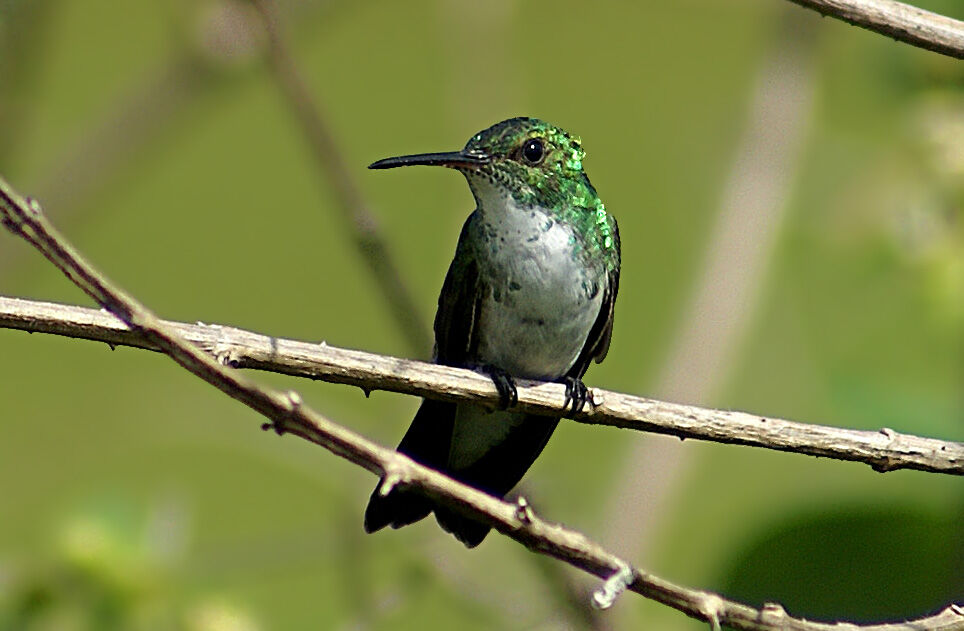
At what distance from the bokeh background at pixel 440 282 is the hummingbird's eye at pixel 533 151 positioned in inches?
14.3

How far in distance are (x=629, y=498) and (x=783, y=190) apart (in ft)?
3.48

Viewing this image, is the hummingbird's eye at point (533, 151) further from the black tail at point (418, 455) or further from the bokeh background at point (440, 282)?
the black tail at point (418, 455)

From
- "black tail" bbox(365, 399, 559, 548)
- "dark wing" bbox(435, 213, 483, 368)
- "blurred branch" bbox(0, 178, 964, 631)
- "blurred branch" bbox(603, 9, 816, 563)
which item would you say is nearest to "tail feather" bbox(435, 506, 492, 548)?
"black tail" bbox(365, 399, 559, 548)

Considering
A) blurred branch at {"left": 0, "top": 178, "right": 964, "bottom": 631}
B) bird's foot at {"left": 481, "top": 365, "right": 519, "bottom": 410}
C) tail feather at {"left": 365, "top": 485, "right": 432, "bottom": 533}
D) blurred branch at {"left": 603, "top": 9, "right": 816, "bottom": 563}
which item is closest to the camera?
blurred branch at {"left": 0, "top": 178, "right": 964, "bottom": 631}

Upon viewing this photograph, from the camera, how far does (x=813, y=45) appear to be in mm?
3943

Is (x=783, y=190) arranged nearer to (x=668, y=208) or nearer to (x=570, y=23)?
(x=668, y=208)

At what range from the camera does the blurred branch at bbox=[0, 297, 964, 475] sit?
174 centimetres

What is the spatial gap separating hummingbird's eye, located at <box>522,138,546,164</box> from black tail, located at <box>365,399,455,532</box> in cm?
53

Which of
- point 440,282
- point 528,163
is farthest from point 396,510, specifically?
point 440,282

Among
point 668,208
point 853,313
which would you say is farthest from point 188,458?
point 853,313

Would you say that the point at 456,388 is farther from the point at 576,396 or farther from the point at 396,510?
the point at 396,510

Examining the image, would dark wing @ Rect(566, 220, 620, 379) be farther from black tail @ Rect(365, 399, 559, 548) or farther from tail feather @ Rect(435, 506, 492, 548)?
tail feather @ Rect(435, 506, 492, 548)

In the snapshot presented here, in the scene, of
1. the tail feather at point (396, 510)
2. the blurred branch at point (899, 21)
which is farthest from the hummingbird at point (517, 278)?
the blurred branch at point (899, 21)

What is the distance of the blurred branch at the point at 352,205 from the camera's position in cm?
216
